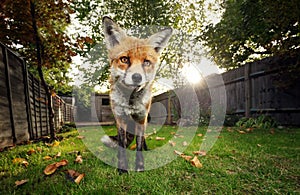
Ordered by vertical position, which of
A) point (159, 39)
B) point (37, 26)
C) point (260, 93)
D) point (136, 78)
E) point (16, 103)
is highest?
point (37, 26)

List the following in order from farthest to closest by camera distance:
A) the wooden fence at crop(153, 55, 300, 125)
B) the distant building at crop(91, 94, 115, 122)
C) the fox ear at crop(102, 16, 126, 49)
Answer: the wooden fence at crop(153, 55, 300, 125) < the distant building at crop(91, 94, 115, 122) < the fox ear at crop(102, 16, 126, 49)

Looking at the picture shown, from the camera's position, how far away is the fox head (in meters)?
1.91

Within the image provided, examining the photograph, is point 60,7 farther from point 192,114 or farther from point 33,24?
point 192,114

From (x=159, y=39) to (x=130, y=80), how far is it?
719 millimetres

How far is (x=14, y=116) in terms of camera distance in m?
3.07

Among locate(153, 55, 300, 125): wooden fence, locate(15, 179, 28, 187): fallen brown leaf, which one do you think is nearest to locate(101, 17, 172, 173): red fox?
locate(15, 179, 28, 187): fallen brown leaf

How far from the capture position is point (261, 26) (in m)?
5.56

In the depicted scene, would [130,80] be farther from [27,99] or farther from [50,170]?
[27,99]

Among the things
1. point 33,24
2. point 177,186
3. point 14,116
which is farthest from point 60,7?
point 177,186

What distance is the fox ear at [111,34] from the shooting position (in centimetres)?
207

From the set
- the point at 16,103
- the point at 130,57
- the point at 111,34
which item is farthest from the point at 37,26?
the point at 130,57

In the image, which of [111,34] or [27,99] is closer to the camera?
[111,34]

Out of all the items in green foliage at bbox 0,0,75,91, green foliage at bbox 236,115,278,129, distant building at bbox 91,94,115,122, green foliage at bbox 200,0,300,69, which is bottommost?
green foliage at bbox 236,115,278,129

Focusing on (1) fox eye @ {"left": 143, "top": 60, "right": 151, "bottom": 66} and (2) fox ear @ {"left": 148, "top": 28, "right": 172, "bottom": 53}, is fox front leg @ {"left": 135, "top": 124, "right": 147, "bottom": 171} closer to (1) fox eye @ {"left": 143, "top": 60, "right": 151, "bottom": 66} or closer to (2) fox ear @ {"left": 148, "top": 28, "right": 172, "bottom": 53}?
(1) fox eye @ {"left": 143, "top": 60, "right": 151, "bottom": 66}
